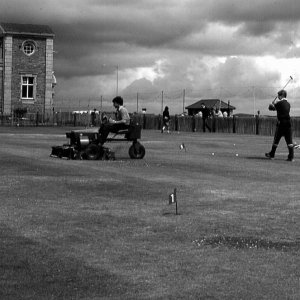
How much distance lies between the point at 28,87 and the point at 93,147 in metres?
51.5

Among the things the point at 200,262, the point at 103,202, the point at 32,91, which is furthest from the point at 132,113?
the point at 200,262

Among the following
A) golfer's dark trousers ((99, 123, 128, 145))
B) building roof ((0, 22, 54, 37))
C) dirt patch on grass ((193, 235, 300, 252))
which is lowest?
dirt patch on grass ((193, 235, 300, 252))

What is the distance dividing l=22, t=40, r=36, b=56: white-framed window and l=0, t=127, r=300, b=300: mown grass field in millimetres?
56289

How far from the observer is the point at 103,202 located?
12070mm

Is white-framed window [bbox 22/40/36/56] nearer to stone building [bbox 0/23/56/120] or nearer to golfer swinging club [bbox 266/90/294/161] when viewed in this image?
stone building [bbox 0/23/56/120]

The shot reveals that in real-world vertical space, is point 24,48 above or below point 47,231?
above

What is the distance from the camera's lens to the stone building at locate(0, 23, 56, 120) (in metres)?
70.8

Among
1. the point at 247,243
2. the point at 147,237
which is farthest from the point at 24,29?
the point at 247,243

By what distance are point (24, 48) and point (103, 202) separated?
61.2 metres

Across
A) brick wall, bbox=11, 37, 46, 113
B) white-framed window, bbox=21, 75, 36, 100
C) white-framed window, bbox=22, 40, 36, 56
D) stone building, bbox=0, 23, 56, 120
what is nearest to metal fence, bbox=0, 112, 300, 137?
stone building, bbox=0, 23, 56, 120

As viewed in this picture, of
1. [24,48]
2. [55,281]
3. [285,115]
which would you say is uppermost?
[24,48]

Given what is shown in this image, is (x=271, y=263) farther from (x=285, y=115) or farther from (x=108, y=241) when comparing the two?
(x=285, y=115)

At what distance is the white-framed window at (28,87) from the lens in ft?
234

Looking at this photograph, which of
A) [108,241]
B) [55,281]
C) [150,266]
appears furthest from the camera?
[108,241]
